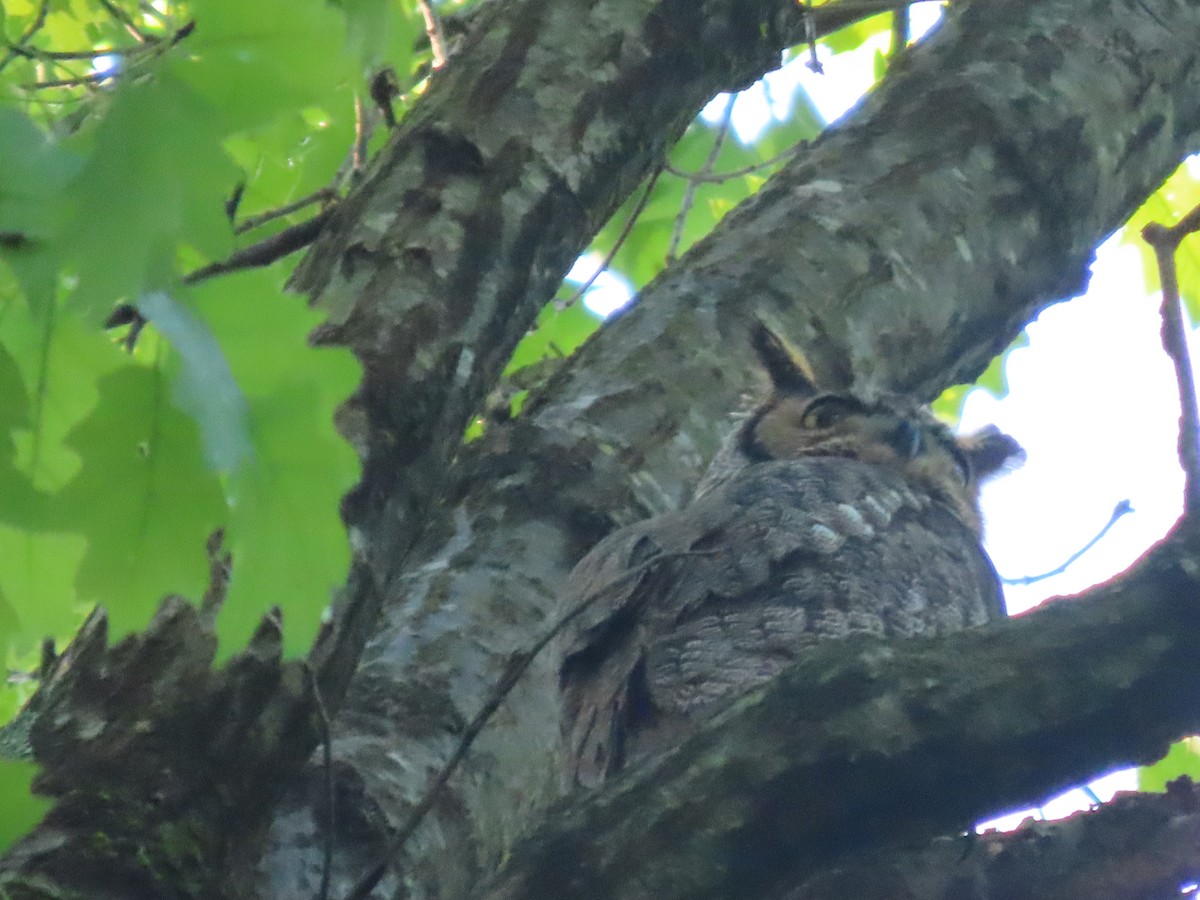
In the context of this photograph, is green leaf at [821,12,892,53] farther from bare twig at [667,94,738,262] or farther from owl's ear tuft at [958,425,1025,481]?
owl's ear tuft at [958,425,1025,481]

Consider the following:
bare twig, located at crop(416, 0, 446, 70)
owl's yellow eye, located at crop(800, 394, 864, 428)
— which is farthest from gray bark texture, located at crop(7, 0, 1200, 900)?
bare twig, located at crop(416, 0, 446, 70)

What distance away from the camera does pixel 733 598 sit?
76.4 inches

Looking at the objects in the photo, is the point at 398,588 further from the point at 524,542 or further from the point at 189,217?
the point at 189,217

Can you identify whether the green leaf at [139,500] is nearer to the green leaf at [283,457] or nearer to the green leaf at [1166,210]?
the green leaf at [283,457]

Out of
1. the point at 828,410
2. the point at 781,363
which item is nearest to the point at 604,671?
the point at 781,363

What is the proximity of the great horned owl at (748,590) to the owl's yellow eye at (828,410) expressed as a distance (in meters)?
0.21

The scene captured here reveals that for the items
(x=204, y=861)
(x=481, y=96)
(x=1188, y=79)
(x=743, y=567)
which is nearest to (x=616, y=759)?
(x=743, y=567)

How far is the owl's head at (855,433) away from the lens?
2.85 meters

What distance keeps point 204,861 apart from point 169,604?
9.2 inches

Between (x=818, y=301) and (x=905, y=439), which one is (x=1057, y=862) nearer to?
(x=818, y=301)

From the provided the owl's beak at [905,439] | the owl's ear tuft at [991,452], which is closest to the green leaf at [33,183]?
the owl's beak at [905,439]

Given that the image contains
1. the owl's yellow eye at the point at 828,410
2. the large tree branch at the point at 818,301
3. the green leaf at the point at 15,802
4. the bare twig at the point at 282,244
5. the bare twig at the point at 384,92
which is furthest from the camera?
the owl's yellow eye at the point at 828,410

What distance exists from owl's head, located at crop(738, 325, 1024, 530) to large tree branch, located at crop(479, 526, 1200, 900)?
5.21 feet

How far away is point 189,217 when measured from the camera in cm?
83
